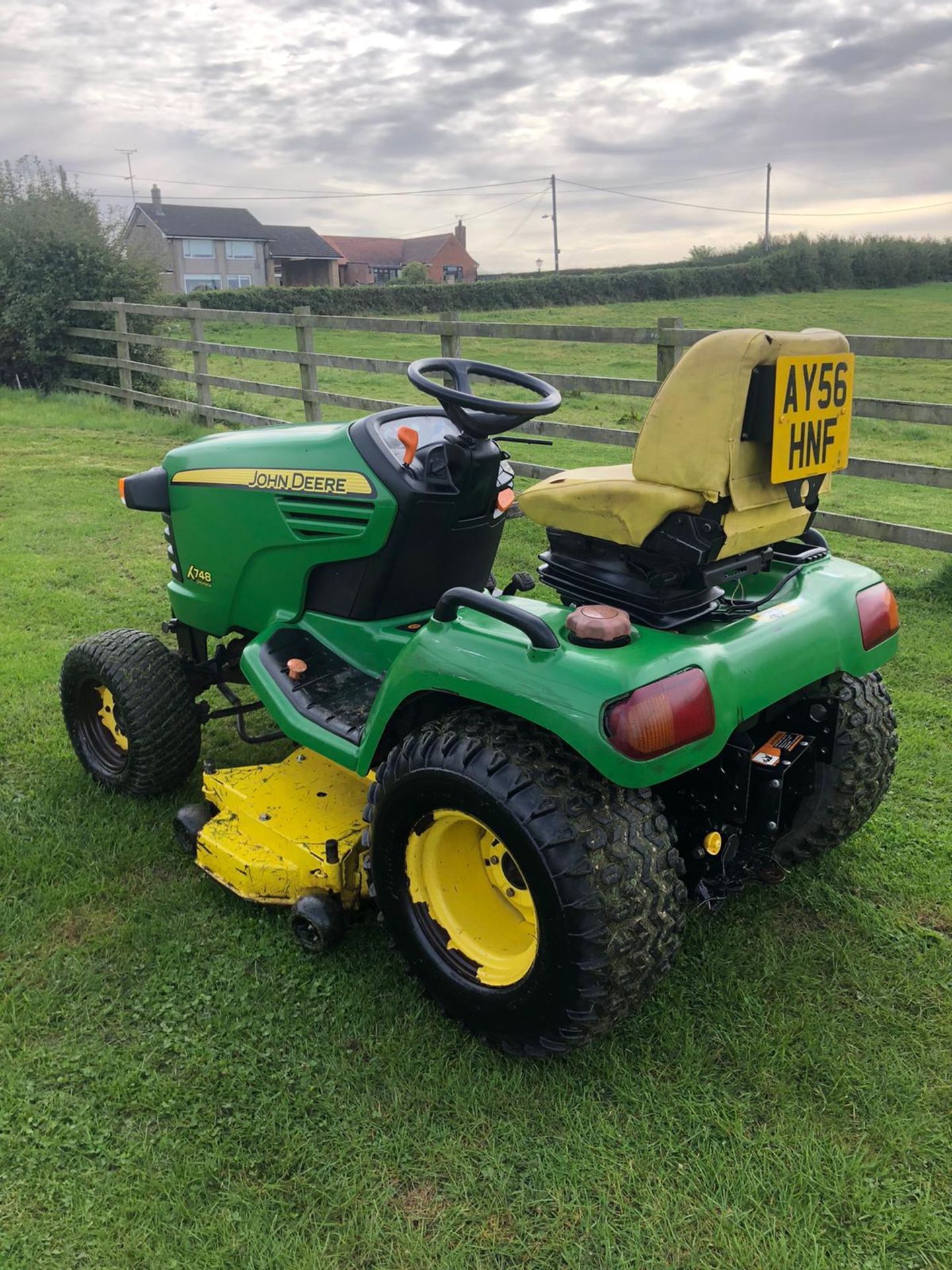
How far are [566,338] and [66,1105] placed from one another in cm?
613

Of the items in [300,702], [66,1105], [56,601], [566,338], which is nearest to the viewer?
[66,1105]

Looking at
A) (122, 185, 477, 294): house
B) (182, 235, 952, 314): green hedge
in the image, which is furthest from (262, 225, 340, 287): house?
(182, 235, 952, 314): green hedge

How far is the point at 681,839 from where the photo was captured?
245cm

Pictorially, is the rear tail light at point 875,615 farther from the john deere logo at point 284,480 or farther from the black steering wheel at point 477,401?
the john deere logo at point 284,480

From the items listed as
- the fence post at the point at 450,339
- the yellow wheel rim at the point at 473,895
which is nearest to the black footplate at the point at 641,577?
the yellow wheel rim at the point at 473,895

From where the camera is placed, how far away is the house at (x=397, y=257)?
220 feet

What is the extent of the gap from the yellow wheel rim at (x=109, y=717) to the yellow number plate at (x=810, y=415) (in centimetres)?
251

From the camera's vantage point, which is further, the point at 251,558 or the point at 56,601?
the point at 56,601

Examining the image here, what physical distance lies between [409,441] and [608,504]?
0.81 meters

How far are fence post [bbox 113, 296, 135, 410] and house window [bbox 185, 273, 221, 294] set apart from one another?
47281mm

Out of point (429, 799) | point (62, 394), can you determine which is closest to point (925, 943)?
point (429, 799)

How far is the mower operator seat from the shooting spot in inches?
79.5

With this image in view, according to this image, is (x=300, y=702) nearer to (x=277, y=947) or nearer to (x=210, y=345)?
(x=277, y=947)

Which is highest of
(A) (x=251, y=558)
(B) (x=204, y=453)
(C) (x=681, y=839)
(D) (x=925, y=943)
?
(B) (x=204, y=453)
